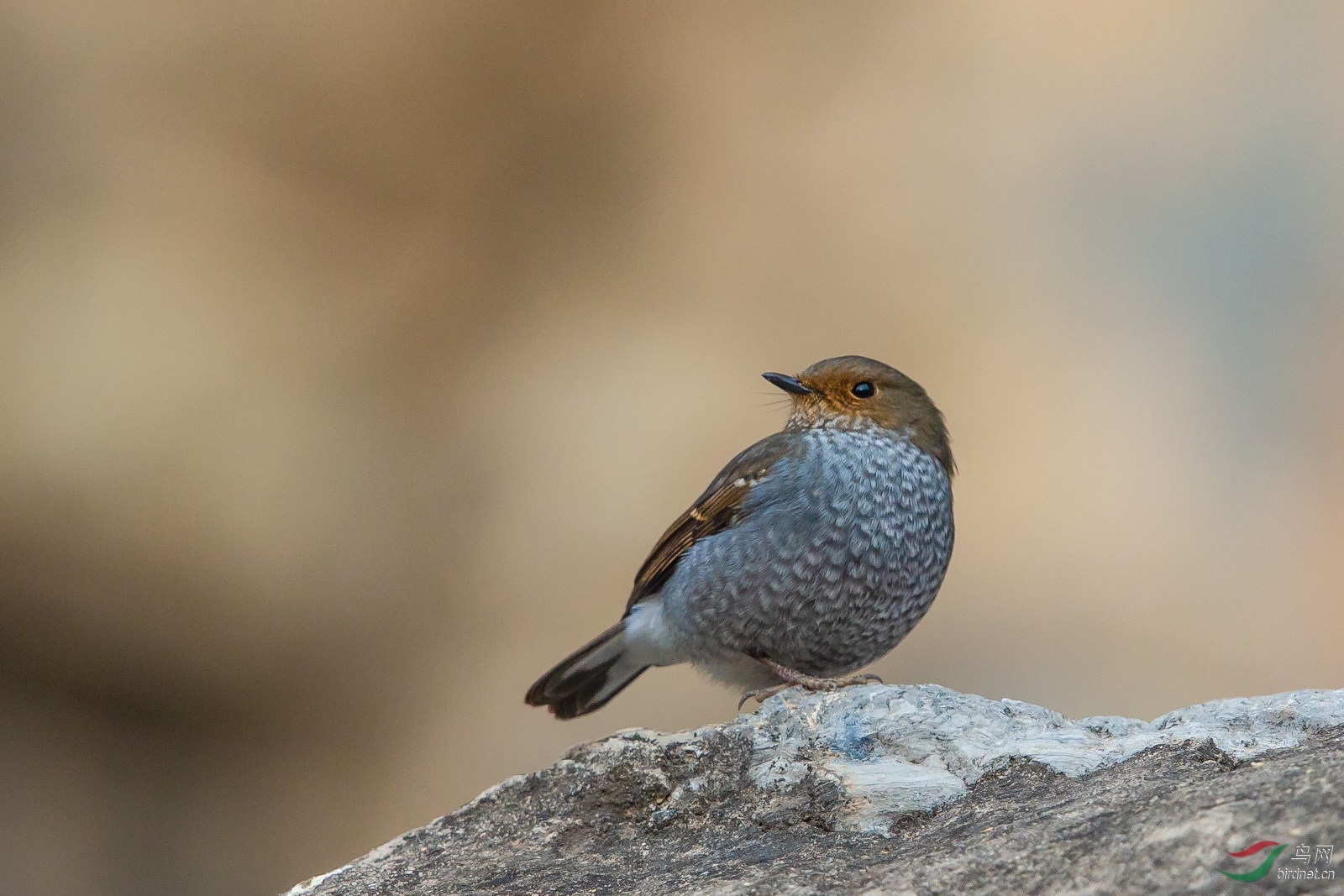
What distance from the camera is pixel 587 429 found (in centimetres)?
866

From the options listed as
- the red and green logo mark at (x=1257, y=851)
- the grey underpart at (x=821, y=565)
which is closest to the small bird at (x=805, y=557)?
the grey underpart at (x=821, y=565)

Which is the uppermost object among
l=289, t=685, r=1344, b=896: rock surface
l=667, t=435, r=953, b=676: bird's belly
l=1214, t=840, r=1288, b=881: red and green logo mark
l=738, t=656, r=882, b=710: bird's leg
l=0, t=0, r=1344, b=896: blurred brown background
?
l=0, t=0, r=1344, b=896: blurred brown background

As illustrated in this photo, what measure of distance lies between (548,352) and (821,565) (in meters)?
4.90

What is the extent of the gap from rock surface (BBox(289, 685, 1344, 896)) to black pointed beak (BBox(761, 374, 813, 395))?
164cm

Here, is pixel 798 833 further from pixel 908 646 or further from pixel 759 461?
pixel 908 646

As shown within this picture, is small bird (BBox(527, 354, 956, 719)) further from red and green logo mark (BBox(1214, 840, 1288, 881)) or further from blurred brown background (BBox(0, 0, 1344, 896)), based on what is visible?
blurred brown background (BBox(0, 0, 1344, 896))

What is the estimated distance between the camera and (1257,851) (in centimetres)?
198

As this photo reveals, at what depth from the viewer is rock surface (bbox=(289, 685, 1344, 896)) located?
2.14 meters

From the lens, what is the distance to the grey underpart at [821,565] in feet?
14.2

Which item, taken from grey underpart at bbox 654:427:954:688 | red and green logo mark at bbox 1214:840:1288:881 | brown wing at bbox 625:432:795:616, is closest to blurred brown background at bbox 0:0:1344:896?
brown wing at bbox 625:432:795:616

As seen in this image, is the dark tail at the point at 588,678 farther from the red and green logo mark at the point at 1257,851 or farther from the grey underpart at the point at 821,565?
the red and green logo mark at the point at 1257,851

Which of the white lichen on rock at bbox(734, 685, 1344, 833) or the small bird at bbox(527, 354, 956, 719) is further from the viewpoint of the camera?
the small bird at bbox(527, 354, 956, 719)

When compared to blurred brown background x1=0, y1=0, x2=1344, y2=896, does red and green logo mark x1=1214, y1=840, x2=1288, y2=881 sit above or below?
below

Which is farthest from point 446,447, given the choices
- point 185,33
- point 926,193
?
point 926,193
